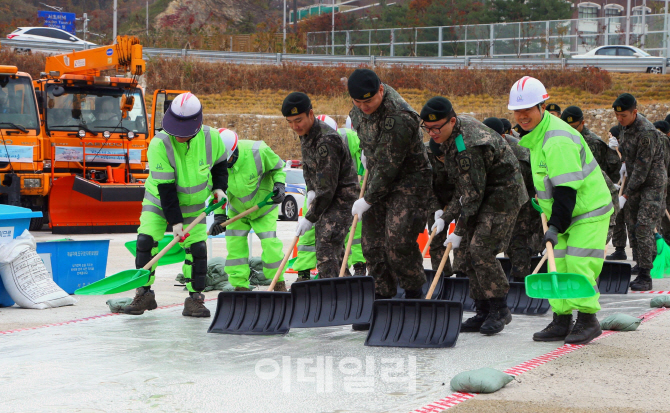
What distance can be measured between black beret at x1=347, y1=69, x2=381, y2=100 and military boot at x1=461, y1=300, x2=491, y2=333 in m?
1.79

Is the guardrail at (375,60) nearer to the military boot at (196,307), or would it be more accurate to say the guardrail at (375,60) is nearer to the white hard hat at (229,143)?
the white hard hat at (229,143)

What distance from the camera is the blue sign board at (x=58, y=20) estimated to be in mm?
46469

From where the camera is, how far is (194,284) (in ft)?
20.6

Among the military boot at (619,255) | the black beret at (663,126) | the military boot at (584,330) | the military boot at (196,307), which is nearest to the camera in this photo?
the military boot at (584,330)

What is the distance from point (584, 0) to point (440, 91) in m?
39.6

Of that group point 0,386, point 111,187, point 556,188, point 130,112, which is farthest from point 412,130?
point 130,112

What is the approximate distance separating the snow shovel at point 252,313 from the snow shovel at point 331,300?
86 millimetres

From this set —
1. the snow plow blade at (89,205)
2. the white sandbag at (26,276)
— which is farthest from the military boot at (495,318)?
the snow plow blade at (89,205)

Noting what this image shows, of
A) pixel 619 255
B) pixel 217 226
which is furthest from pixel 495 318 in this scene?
pixel 619 255

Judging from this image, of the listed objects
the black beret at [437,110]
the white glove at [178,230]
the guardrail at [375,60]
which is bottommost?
the white glove at [178,230]

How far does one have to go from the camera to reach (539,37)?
36.4 m

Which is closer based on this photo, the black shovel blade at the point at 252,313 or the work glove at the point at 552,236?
the work glove at the point at 552,236

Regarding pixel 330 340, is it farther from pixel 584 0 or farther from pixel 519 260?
pixel 584 0

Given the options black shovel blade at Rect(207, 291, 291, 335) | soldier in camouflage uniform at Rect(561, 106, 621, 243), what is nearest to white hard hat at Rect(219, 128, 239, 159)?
black shovel blade at Rect(207, 291, 291, 335)
